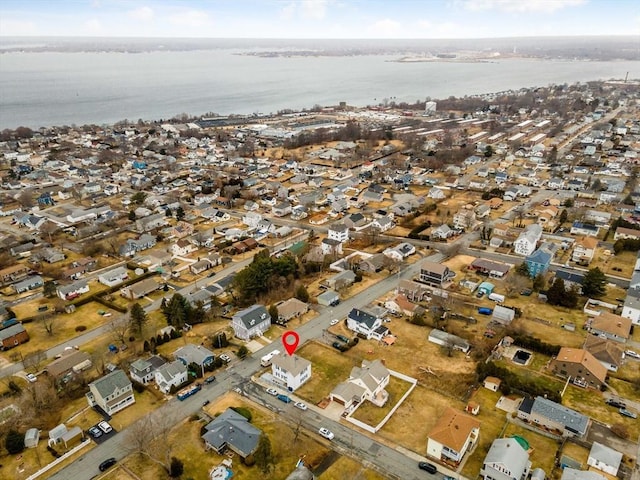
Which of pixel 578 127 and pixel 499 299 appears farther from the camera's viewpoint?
pixel 578 127

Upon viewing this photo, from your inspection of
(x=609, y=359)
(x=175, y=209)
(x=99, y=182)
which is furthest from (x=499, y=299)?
(x=99, y=182)

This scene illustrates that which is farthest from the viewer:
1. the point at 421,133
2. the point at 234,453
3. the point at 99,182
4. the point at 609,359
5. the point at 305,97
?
the point at 305,97

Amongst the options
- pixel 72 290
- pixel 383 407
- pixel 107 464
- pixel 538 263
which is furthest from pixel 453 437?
pixel 72 290

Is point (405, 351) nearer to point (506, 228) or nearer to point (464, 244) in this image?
point (464, 244)

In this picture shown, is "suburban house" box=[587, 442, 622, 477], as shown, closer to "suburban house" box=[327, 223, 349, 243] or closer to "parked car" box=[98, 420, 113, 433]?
"parked car" box=[98, 420, 113, 433]

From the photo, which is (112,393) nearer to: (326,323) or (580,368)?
(326,323)

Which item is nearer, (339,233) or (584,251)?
(584,251)
